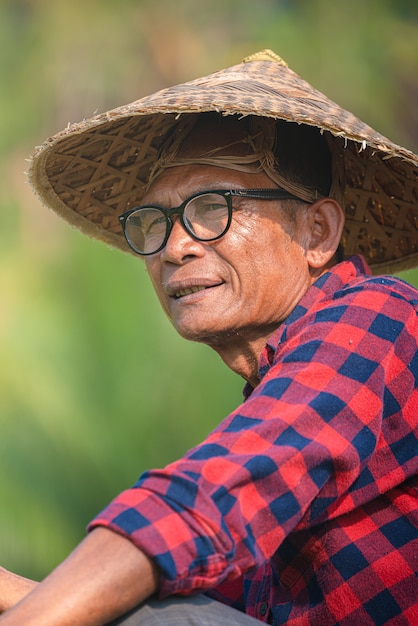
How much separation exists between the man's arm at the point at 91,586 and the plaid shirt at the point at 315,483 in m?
0.02

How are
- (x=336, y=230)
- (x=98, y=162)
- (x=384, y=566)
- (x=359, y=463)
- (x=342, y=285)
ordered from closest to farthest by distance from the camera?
(x=359, y=463) < (x=384, y=566) < (x=342, y=285) < (x=336, y=230) < (x=98, y=162)

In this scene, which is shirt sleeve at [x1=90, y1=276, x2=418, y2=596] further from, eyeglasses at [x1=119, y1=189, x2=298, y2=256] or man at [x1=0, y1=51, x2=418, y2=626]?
eyeglasses at [x1=119, y1=189, x2=298, y2=256]

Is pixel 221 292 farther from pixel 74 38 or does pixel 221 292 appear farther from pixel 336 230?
pixel 74 38

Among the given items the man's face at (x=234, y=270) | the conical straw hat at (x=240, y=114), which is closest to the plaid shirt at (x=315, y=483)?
the man's face at (x=234, y=270)

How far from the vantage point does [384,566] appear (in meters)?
1.41

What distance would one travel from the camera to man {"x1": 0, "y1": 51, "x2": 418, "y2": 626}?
111 centimetres

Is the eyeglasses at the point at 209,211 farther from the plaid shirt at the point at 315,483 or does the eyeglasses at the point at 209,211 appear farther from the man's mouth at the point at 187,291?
the plaid shirt at the point at 315,483

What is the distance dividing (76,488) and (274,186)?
1.82m

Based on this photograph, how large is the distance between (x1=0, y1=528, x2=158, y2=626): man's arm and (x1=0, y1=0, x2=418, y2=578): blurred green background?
6.89 ft

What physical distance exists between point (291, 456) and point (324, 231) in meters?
0.81

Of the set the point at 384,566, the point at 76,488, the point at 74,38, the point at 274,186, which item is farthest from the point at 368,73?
the point at 384,566

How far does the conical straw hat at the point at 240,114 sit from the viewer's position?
1.69 metres

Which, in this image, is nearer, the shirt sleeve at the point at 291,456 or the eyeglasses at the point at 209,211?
the shirt sleeve at the point at 291,456

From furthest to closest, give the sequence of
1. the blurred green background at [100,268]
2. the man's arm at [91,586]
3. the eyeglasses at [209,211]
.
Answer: the blurred green background at [100,268], the eyeglasses at [209,211], the man's arm at [91,586]
